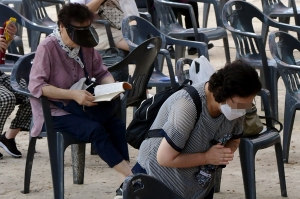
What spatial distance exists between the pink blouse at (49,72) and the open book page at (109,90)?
0.60 feet

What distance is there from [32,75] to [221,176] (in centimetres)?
150

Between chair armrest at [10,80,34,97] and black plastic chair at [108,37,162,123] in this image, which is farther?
black plastic chair at [108,37,162,123]

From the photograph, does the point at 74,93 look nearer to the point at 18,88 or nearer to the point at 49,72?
the point at 49,72

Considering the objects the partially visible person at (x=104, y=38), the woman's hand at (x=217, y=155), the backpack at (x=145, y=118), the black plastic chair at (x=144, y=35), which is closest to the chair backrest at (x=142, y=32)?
the black plastic chair at (x=144, y=35)

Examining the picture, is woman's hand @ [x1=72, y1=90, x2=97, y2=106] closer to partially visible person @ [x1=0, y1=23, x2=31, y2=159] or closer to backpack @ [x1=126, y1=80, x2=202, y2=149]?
backpack @ [x1=126, y1=80, x2=202, y2=149]

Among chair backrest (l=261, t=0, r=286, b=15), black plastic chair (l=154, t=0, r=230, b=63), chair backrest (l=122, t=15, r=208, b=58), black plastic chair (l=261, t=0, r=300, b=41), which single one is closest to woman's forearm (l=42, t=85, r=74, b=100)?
chair backrest (l=122, t=15, r=208, b=58)

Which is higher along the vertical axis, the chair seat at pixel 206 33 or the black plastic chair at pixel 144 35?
the black plastic chair at pixel 144 35

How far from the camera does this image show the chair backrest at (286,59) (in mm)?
5681

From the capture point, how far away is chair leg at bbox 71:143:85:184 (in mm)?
5117

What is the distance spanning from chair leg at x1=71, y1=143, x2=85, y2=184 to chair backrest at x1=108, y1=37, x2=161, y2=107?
1.51 feet

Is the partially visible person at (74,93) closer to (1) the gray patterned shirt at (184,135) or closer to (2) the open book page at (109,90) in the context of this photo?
(2) the open book page at (109,90)

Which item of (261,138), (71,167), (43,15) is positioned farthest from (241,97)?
(43,15)

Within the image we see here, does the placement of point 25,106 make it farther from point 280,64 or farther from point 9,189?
point 280,64

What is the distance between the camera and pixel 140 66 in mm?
5402
